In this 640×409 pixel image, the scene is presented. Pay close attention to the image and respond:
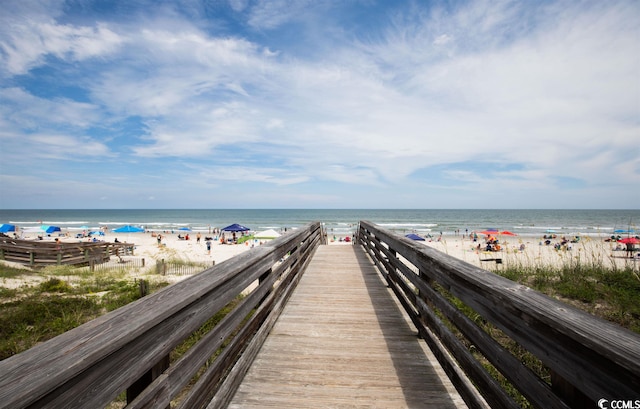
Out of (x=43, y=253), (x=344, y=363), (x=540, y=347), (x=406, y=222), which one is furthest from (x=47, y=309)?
(x=406, y=222)

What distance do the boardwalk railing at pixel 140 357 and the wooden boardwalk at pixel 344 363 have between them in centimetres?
35

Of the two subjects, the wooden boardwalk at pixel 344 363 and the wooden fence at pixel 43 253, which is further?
the wooden fence at pixel 43 253

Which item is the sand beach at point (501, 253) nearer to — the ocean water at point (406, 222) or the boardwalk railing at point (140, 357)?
the ocean water at point (406, 222)

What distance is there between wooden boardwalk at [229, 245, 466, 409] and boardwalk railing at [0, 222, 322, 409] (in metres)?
0.35

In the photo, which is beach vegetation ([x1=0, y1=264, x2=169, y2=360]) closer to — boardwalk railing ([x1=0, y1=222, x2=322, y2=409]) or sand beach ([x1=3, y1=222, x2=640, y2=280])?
sand beach ([x1=3, y1=222, x2=640, y2=280])

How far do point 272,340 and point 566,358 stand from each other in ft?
9.16

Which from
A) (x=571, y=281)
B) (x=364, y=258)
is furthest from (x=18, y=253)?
A: (x=571, y=281)

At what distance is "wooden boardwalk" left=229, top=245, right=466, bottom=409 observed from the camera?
7.97ft

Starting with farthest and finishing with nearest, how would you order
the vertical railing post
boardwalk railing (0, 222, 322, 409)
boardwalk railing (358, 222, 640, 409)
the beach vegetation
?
the beach vegetation, the vertical railing post, boardwalk railing (358, 222, 640, 409), boardwalk railing (0, 222, 322, 409)

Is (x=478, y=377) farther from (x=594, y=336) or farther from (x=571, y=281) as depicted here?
(x=571, y=281)

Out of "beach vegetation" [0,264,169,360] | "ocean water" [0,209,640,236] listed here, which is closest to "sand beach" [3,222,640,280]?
"beach vegetation" [0,264,169,360]

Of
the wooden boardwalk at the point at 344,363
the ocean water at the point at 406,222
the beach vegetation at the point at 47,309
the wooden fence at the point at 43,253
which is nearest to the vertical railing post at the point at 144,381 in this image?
the wooden boardwalk at the point at 344,363

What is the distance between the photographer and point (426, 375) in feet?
9.02

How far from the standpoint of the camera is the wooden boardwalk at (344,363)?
7.97 ft
